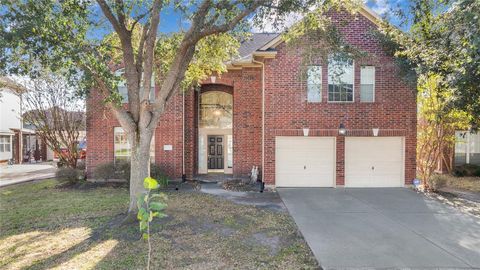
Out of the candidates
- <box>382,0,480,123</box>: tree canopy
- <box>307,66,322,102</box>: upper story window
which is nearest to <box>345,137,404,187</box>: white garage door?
<box>307,66,322,102</box>: upper story window

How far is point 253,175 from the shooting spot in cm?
1191

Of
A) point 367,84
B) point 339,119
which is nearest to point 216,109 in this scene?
point 339,119

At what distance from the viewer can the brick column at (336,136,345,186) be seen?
37.0 ft

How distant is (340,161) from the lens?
11.3 meters

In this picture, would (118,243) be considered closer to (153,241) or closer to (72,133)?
(153,241)

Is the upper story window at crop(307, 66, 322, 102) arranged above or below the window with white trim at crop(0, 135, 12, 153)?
above

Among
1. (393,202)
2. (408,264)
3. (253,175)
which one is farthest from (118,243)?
(393,202)

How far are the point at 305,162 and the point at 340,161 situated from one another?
1.40 meters

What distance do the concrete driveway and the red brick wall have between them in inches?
103

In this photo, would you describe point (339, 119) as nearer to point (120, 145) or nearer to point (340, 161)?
point (340, 161)

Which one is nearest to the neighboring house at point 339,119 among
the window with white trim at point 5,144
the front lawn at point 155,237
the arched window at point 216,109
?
the arched window at point 216,109

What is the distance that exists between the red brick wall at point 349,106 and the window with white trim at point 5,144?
22.2m

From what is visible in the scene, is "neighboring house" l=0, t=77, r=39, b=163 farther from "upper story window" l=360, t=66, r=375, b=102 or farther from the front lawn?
"upper story window" l=360, t=66, r=375, b=102

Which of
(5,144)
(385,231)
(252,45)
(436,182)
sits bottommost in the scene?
(385,231)
